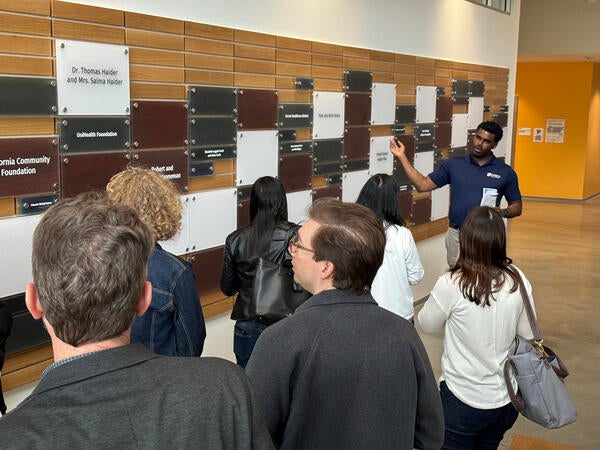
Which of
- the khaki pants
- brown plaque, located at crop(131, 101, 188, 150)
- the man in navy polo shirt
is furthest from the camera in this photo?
the khaki pants

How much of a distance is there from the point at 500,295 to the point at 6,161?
2.01 m

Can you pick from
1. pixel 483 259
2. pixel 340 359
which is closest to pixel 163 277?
pixel 340 359

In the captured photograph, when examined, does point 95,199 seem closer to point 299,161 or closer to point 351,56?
point 299,161

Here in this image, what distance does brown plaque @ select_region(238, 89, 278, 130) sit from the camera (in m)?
4.36

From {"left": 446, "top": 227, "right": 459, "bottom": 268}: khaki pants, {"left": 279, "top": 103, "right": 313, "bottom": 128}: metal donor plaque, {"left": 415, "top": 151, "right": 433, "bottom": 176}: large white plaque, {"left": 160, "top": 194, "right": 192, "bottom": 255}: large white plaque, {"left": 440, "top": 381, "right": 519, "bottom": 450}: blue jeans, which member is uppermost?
{"left": 279, "top": 103, "right": 313, "bottom": 128}: metal donor plaque

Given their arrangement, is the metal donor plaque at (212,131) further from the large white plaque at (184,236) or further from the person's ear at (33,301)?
the person's ear at (33,301)

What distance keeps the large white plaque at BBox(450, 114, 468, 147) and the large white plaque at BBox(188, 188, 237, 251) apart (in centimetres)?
380

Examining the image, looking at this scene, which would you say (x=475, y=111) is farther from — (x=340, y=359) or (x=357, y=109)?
(x=340, y=359)

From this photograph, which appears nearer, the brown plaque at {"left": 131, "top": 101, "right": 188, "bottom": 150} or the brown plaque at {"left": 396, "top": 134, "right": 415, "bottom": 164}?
the brown plaque at {"left": 131, "top": 101, "right": 188, "bottom": 150}

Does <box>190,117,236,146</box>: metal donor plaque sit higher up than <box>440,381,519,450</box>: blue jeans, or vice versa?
<box>190,117,236,146</box>: metal donor plaque

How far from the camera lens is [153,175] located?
2.40m

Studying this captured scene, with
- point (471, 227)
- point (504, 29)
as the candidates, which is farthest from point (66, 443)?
point (504, 29)

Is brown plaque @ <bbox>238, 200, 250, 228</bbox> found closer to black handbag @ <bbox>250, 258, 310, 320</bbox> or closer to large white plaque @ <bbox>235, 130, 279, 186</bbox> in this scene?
large white plaque @ <bbox>235, 130, 279, 186</bbox>

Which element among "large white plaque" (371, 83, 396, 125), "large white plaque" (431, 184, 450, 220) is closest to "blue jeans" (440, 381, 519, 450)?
"large white plaque" (371, 83, 396, 125)
